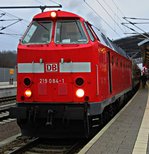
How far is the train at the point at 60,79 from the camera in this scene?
8742mm

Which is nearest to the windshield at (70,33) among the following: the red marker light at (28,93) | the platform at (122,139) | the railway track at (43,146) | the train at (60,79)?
the train at (60,79)

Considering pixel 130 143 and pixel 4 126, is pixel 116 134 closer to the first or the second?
pixel 130 143

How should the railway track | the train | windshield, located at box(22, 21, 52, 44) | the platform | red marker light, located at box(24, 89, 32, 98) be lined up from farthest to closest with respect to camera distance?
windshield, located at box(22, 21, 52, 44) < red marker light, located at box(24, 89, 32, 98) < the train < the railway track < the platform

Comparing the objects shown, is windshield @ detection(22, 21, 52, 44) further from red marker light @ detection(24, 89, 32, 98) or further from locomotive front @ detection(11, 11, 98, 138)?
red marker light @ detection(24, 89, 32, 98)

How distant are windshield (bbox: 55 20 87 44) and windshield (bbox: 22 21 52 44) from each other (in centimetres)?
26

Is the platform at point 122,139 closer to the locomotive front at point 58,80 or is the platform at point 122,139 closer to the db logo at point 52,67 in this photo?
the locomotive front at point 58,80

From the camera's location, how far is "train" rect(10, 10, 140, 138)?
8.74 m

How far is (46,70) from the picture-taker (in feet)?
29.4

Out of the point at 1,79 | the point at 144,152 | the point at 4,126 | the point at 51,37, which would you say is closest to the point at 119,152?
the point at 144,152

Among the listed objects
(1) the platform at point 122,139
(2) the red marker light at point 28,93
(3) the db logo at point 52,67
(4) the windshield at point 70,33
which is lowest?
(1) the platform at point 122,139

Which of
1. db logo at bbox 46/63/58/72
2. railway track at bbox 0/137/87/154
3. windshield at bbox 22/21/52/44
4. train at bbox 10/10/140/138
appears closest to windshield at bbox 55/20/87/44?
train at bbox 10/10/140/138

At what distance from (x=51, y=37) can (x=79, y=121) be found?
89.1 inches

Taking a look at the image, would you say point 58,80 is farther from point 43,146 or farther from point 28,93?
point 43,146

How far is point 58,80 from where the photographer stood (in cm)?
890
